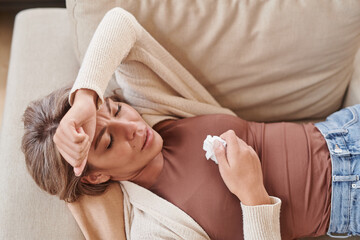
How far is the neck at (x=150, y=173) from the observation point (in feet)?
4.01

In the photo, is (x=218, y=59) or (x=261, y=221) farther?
(x=218, y=59)

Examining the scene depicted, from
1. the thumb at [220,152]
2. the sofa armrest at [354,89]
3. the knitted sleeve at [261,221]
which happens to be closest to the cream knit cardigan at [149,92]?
the knitted sleeve at [261,221]

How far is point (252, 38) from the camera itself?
1.27 m

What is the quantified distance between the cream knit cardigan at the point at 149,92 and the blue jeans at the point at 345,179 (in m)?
0.20

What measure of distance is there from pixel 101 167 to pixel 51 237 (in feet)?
0.73

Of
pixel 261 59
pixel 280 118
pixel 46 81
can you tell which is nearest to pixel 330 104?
pixel 280 118

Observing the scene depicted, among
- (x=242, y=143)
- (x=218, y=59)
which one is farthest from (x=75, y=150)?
(x=218, y=59)

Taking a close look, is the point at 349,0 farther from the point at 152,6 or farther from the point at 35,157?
the point at 35,157

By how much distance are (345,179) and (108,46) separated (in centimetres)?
75

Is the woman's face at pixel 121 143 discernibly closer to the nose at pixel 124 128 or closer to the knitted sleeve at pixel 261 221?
the nose at pixel 124 128

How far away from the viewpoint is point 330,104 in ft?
4.77

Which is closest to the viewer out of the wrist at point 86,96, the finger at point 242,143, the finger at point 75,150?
the finger at point 75,150

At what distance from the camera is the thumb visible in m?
1.11

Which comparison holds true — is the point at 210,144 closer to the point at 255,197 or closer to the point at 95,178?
the point at 255,197
